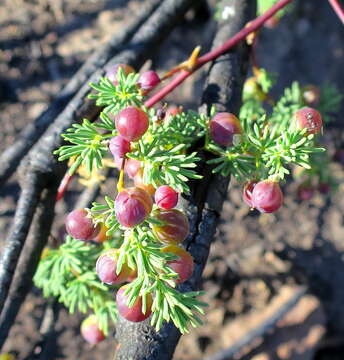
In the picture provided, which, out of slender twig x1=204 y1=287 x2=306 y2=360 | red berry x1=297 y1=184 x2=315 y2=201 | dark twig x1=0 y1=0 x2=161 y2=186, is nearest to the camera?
dark twig x1=0 y1=0 x2=161 y2=186

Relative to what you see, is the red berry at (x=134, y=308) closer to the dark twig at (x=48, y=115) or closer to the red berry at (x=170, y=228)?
the red berry at (x=170, y=228)

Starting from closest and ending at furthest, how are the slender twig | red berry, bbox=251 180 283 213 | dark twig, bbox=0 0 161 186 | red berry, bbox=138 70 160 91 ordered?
red berry, bbox=251 180 283 213
red berry, bbox=138 70 160 91
dark twig, bbox=0 0 161 186
the slender twig

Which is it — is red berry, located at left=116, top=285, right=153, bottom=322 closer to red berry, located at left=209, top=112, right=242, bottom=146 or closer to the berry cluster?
the berry cluster

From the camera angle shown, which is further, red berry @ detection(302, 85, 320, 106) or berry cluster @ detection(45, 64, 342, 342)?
red berry @ detection(302, 85, 320, 106)

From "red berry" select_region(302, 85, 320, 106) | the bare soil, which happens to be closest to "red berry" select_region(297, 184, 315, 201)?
"red berry" select_region(302, 85, 320, 106)

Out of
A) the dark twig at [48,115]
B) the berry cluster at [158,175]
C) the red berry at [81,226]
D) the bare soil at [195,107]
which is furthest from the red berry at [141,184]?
the bare soil at [195,107]

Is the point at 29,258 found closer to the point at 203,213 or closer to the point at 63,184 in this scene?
the point at 63,184

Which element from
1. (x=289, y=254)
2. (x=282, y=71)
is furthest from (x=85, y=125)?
(x=282, y=71)

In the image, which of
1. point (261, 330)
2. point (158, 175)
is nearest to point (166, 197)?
point (158, 175)
